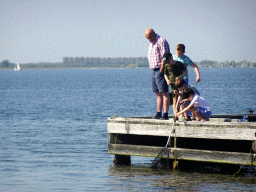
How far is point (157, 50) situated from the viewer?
361 inches

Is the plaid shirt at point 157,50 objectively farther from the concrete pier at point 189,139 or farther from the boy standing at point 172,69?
the concrete pier at point 189,139

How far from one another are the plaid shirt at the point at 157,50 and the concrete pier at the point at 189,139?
1.37 m

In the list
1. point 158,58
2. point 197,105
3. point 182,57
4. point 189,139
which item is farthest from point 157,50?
point 189,139

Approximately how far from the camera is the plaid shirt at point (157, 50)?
29.9 ft

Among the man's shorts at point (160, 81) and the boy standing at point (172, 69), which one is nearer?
the boy standing at point (172, 69)

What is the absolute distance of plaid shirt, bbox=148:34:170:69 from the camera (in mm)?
9125

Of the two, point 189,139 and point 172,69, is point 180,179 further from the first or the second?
point 172,69

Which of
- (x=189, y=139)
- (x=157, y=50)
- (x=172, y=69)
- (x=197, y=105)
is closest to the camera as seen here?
(x=197, y=105)

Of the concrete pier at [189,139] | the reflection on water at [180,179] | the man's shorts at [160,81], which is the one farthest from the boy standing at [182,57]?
the reflection on water at [180,179]

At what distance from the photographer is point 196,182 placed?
823cm

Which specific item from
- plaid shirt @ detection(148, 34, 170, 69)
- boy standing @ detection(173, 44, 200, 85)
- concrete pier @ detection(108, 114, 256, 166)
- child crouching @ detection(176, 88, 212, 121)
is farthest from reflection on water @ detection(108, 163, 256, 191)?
plaid shirt @ detection(148, 34, 170, 69)

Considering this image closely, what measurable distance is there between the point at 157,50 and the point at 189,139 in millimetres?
2089

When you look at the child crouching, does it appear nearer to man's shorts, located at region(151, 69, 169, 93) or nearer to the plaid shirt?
man's shorts, located at region(151, 69, 169, 93)

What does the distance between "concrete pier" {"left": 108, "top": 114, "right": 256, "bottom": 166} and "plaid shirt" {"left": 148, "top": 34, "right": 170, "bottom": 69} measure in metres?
1.37
